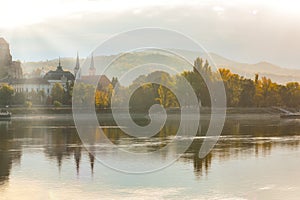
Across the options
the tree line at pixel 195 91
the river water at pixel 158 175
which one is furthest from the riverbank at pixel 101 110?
the river water at pixel 158 175

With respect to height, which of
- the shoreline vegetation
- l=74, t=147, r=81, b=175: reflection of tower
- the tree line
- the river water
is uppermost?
the tree line

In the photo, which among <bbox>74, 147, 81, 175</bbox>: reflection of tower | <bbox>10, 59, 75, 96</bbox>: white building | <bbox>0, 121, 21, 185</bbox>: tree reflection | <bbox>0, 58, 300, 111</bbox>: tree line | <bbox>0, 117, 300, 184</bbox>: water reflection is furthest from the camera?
<bbox>10, 59, 75, 96</bbox>: white building

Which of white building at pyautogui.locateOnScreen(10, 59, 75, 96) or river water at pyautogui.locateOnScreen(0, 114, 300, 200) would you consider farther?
white building at pyautogui.locateOnScreen(10, 59, 75, 96)

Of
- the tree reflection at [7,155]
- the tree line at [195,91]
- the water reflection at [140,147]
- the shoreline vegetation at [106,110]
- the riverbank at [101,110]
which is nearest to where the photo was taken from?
the tree reflection at [7,155]

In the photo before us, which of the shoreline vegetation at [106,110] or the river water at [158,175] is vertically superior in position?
the shoreline vegetation at [106,110]

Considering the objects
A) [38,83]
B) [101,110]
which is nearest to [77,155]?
[101,110]

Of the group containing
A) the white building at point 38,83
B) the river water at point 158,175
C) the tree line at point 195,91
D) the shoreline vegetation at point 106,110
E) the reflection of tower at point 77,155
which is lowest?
the river water at point 158,175

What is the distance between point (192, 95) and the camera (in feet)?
334

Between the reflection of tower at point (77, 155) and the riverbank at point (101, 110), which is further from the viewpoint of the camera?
the riverbank at point (101, 110)

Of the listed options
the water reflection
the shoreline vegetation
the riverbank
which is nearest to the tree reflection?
the water reflection

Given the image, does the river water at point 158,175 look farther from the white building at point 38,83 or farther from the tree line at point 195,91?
the white building at point 38,83

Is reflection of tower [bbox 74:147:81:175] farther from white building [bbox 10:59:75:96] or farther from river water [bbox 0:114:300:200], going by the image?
white building [bbox 10:59:75:96]

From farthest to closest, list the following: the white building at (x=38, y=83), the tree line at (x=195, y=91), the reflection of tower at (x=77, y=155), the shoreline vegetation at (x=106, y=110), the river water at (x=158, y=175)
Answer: the white building at (x=38, y=83) → the tree line at (x=195, y=91) → the shoreline vegetation at (x=106, y=110) → the reflection of tower at (x=77, y=155) → the river water at (x=158, y=175)

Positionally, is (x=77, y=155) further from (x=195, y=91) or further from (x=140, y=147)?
(x=195, y=91)
